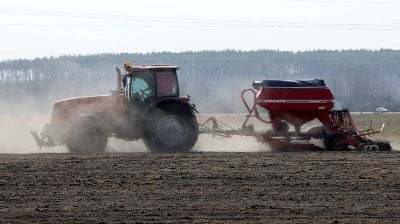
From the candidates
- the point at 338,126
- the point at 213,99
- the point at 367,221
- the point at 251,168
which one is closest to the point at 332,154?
the point at 338,126

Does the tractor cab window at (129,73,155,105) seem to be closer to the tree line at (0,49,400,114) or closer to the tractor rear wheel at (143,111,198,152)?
the tractor rear wheel at (143,111,198,152)

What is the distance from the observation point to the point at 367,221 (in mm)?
12234

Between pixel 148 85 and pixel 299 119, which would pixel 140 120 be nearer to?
pixel 148 85

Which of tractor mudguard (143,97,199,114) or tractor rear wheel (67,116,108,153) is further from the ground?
tractor mudguard (143,97,199,114)

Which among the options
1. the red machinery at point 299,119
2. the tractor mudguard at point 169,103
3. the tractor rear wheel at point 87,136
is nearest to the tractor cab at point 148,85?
the tractor mudguard at point 169,103

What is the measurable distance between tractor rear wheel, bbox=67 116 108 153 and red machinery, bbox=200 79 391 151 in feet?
9.22

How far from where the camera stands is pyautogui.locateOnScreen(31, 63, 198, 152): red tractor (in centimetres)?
2339

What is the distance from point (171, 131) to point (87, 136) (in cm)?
221

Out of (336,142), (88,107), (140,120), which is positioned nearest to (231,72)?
(336,142)

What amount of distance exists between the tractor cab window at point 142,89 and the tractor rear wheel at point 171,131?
470 mm

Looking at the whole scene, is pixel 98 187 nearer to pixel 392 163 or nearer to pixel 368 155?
pixel 392 163

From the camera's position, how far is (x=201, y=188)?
1538 centimetres

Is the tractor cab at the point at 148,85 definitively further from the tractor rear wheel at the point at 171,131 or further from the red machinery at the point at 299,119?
the red machinery at the point at 299,119

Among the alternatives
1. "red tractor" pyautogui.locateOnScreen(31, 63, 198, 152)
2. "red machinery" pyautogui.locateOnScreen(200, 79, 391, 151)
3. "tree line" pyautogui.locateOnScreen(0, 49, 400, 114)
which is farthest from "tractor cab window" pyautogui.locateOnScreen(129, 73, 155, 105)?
"tree line" pyautogui.locateOnScreen(0, 49, 400, 114)
